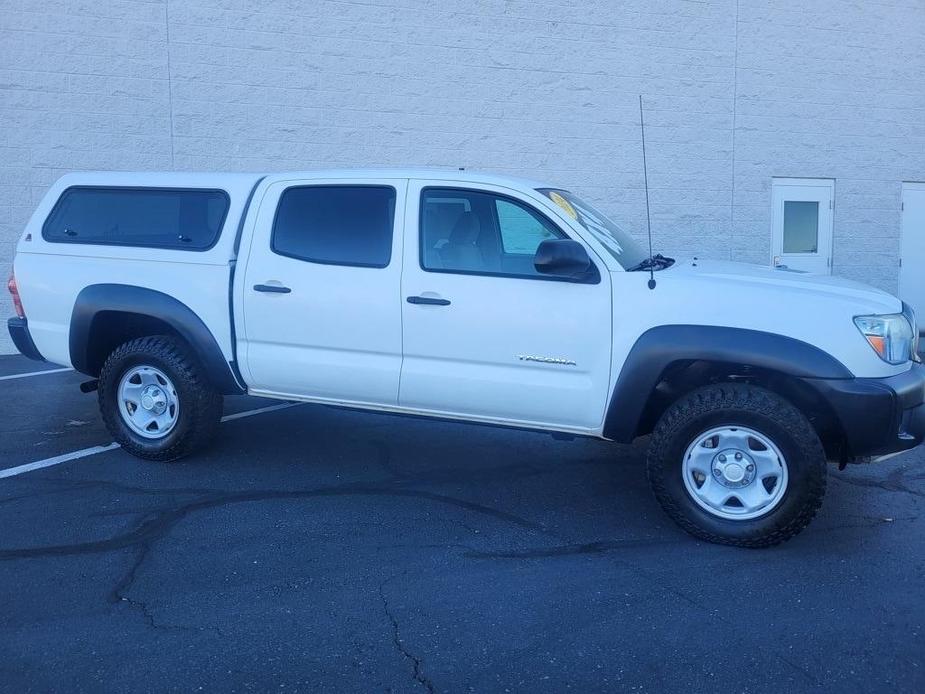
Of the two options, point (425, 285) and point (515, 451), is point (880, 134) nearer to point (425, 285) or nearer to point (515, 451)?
point (515, 451)

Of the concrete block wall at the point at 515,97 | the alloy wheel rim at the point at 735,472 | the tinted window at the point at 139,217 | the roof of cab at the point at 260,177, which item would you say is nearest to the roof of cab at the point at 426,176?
the roof of cab at the point at 260,177

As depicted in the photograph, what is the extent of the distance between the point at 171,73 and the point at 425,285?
6.94 meters

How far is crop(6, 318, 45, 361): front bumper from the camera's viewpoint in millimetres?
6441

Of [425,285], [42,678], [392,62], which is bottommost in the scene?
[42,678]

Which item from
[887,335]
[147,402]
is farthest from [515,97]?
[887,335]

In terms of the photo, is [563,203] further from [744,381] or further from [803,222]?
[803,222]

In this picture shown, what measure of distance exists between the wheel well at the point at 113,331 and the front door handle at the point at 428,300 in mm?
1799

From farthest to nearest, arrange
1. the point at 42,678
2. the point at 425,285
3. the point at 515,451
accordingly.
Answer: the point at 515,451 < the point at 425,285 < the point at 42,678

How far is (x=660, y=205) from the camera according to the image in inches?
477

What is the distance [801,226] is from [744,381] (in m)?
8.44

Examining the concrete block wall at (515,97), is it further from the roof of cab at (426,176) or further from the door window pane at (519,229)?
the door window pane at (519,229)

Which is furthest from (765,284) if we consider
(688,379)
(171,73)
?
(171,73)

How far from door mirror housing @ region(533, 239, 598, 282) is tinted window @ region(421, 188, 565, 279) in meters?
0.32

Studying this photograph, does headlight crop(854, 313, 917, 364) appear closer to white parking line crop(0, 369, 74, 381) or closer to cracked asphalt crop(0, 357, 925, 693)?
cracked asphalt crop(0, 357, 925, 693)
